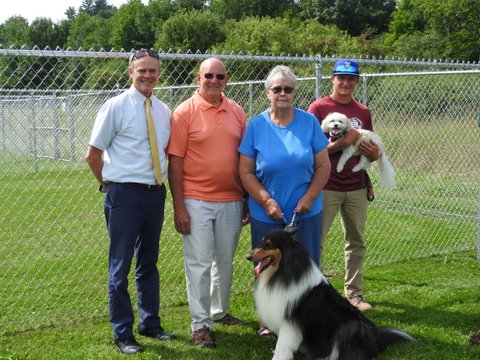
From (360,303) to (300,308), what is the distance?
1.57 metres

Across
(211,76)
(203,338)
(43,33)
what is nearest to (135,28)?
(43,33)

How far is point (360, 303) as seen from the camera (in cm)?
484

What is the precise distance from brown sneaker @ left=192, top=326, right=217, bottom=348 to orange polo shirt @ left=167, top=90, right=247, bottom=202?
0.97m

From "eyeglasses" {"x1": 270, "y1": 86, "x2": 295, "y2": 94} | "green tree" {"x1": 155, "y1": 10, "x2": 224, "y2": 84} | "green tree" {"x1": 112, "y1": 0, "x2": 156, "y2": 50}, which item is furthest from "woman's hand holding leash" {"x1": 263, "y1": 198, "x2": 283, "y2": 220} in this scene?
"green tree" {"x1": 112, "y1": 0, "x2": 156, "y2": 50}

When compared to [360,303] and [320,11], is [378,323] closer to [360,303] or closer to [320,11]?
[360,303]

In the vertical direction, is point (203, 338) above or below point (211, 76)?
below

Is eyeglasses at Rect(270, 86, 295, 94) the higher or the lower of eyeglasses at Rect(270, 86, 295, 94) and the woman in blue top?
the higher

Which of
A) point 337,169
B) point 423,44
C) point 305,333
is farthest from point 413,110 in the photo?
point 423,44

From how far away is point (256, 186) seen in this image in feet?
12.3

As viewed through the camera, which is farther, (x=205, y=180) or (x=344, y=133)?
(x=344, y=133)

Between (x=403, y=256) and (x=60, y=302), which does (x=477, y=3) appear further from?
(x=60, y=302)

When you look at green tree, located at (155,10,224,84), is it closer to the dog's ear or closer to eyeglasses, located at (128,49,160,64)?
the dog's ear

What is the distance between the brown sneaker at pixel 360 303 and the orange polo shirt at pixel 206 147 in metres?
1.70

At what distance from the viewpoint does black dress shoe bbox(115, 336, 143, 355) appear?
12.4 ft
